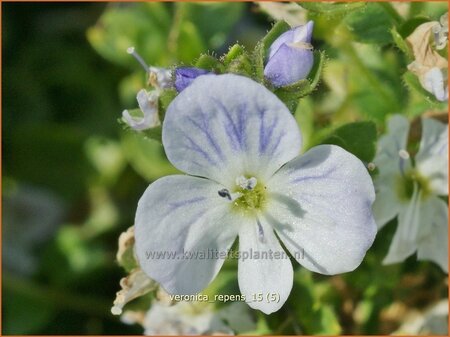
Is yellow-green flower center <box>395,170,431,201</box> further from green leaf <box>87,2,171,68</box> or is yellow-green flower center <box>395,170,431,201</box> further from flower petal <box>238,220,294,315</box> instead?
green leaf <box>87,2,171,68</box>

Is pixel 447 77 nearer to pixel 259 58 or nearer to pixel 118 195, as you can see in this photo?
pixel 259 58

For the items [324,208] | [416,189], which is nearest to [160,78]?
[324,208]

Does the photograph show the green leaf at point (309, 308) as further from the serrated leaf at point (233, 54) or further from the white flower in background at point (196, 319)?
the serrated leaf at point (233, 54)

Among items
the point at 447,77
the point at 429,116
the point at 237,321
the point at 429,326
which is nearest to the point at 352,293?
the point at 429,326

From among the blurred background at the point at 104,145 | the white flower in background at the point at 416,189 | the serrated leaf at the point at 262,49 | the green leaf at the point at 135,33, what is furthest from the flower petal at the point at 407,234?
the green leaf at the point at 135,33

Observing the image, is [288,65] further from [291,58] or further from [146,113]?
[146,113]
